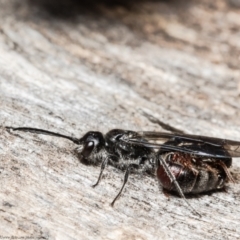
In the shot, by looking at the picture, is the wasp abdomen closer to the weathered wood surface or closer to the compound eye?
the weathered wood surface

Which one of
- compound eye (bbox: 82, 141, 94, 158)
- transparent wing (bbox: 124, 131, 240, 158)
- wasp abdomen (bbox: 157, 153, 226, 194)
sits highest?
transparent wing (bbox: 124, 131, 240, 158)

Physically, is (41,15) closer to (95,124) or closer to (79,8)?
(79,8)

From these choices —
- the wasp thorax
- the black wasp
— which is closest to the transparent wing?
the black wasp

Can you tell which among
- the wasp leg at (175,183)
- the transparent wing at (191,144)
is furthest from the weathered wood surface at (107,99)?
the transparent wing at (191,144)

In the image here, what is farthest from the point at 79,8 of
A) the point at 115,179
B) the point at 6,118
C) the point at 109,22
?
the point at 115,179

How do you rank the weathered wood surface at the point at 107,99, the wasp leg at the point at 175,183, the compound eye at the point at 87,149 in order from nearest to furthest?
the weathered wood surface at the point at 107,99, the wasp leg at the point at 175,183, the compound eye at the point at 87,149

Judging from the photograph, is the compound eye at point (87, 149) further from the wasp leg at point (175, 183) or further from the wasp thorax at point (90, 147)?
the wasp leg at point (175, 183)
